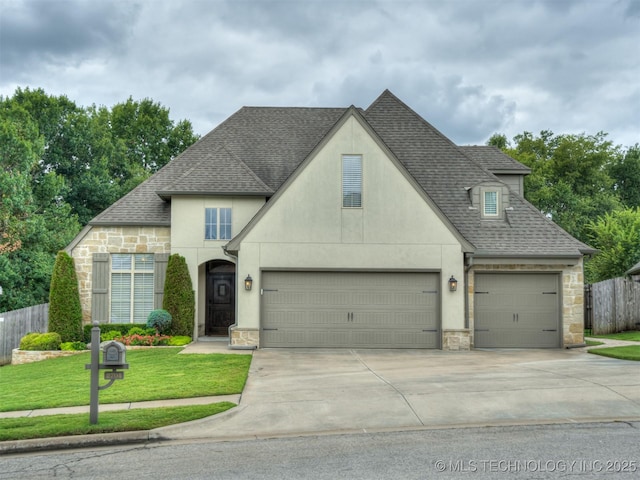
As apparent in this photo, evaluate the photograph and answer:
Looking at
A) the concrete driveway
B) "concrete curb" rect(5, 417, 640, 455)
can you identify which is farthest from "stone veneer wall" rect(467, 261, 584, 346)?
"concrete curb" rect(5, 417, 640, 455)

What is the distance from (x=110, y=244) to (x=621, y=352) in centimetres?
1569

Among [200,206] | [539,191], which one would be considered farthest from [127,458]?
[539,191]

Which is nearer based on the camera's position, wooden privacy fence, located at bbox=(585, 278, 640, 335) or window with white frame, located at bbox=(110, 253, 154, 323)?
window with white frame, located at bbox=(110, 253, 154, 323)

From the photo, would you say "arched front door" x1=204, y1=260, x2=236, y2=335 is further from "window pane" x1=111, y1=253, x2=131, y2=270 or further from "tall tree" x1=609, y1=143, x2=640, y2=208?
"tall tree" x1=609, y1=143, x2=640, y2=208

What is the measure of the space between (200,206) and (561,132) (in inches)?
1498

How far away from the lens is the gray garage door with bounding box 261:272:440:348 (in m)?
16.1

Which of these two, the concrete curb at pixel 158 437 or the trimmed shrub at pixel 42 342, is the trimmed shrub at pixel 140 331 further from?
the concrete curb at pixel 158 437

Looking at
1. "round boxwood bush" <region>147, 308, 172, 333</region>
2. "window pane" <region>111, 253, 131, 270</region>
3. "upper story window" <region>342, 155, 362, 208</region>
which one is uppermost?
"upper story window" <region>342, 155, 362, 208</region>

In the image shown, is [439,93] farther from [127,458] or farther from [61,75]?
[127,458]

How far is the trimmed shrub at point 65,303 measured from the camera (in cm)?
1738

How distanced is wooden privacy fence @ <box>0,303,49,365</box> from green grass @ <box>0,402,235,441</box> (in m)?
12.1

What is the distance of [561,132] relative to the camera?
46.2 meters

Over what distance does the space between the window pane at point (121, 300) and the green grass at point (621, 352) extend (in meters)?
14.3

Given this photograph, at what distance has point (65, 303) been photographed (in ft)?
57.4
